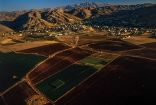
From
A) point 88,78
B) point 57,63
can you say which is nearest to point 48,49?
point 57,63

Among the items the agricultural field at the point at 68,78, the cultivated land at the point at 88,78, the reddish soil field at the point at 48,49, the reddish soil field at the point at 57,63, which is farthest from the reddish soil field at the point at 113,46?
the agricultural field at the point at 68,78

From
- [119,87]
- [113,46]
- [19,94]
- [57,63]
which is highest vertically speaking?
[119,87]

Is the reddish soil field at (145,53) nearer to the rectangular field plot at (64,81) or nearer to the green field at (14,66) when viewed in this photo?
the rectangular field plot at (64,81)

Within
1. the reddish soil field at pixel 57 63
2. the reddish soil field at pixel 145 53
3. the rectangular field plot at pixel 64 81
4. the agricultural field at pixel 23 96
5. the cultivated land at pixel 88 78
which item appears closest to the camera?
the cultivated land at pixel 88 78

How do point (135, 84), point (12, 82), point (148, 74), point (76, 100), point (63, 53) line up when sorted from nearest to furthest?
point (76, 100) < point (135, 84) < point (148, 74) < point (12, 82) < point (63, 53)

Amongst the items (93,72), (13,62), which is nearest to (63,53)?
(13,62)

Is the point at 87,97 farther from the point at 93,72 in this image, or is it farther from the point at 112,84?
the point at 93,72

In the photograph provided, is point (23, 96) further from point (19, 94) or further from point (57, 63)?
point (57, 63)
